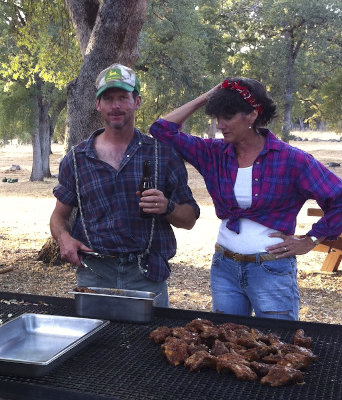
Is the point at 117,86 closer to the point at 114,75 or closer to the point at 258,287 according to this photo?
the point at 114,75

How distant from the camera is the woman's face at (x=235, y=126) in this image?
301 cm

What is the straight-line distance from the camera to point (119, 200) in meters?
3.15

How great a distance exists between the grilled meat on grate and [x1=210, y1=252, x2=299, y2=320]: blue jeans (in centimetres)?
39

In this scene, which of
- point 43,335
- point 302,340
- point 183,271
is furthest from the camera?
point 183,271

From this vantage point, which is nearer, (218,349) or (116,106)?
(218,349)

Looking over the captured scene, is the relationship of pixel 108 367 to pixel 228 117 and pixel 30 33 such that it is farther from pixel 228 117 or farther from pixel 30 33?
pixel 30 33

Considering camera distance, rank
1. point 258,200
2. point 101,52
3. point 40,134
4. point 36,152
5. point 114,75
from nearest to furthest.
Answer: point 258,200, point 114,75, point 101,52, point 36,152, point 40,134

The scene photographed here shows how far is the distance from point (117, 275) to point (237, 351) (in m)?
1.02

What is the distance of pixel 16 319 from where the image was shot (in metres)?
2.65

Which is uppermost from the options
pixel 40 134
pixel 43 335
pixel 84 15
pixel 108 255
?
pixel 84 15

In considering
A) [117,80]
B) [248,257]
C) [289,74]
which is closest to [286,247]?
[248,257]

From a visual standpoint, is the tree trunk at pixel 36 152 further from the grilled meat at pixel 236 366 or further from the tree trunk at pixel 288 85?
the grilled meat at pixel 236 366

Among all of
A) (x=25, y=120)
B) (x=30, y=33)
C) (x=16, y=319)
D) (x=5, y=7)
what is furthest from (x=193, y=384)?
(x=25, y=120)

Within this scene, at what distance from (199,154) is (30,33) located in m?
8.53
